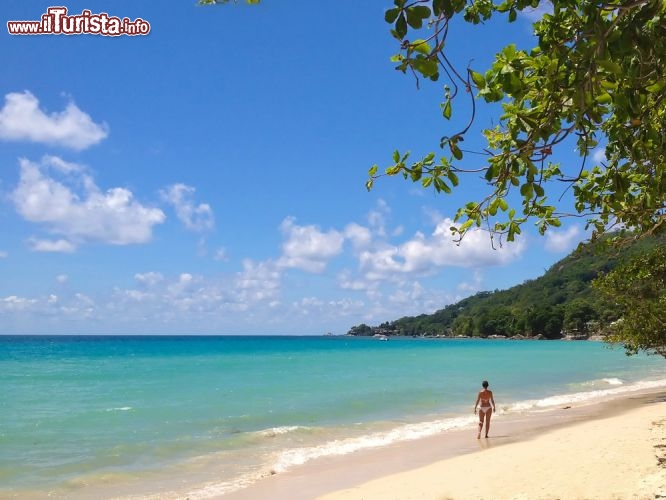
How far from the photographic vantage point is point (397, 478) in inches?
377

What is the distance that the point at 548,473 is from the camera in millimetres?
8750

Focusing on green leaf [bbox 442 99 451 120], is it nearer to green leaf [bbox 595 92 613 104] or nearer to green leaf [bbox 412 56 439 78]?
green leaf [bbox 412 56 439 78]

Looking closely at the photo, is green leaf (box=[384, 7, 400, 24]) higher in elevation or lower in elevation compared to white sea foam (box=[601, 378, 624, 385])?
higher

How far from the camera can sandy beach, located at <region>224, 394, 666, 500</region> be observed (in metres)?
7.86

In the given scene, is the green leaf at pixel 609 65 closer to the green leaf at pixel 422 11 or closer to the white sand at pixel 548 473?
the green leaf at pixel 422 11

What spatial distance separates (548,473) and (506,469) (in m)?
0.80

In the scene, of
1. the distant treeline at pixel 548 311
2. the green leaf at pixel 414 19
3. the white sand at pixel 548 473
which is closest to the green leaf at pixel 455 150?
the green leaf at pixel 414 19

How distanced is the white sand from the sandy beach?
0.04 ft

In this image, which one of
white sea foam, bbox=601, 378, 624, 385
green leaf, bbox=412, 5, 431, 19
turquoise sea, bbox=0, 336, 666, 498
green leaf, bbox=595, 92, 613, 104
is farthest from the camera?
white sea foam, bbox=601, 378, 624, 385

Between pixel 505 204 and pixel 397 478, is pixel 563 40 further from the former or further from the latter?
pixel 397 478

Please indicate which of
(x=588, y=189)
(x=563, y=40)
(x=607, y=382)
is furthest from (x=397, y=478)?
(x=607, y=382)

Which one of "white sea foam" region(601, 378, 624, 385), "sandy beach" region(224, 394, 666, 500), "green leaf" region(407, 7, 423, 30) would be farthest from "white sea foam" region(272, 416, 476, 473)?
"white sea foam" region(601, 378, 624, 385)

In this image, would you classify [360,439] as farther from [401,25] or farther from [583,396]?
[401,25]

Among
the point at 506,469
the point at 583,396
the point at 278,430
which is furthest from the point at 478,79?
the point at 583,396
